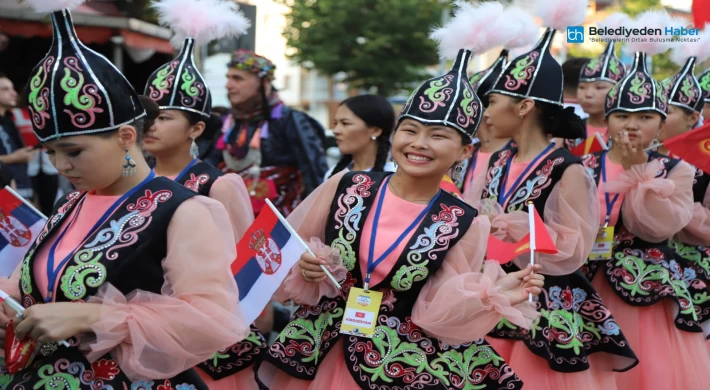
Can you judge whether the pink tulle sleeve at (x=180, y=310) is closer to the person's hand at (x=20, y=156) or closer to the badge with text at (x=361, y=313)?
the badge with text at (x=361, y=313)

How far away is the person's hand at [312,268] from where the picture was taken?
3.78m

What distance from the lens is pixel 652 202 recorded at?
18.8 ft

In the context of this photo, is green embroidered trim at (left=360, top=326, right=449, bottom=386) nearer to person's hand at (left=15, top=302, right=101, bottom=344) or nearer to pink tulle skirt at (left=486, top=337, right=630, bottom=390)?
person's hand at (left=15, top=302, right=101, bottom=344)

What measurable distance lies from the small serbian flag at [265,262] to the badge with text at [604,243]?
2600mm

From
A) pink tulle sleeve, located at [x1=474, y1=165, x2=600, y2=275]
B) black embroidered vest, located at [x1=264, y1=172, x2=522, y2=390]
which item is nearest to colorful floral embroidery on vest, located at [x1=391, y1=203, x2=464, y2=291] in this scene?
black embroidered vest, located at [x1=264, y1=172, x2=522, y2=390]

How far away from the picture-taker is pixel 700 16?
8.52m

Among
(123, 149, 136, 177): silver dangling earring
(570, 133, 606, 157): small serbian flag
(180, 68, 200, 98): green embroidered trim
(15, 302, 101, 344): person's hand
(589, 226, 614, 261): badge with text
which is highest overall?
(123, 149, 136, 177): silver dangling earring

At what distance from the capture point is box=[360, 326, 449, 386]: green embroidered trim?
369 centimetres

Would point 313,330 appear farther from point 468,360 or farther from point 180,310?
point 180,310

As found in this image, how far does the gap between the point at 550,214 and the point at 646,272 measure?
51.4 inches

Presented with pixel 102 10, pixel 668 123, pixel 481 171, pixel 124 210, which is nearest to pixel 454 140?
pixel 124 210

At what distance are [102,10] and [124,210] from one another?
9238 millimetres

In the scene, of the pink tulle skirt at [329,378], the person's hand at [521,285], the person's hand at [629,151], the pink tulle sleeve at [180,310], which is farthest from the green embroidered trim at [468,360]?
the person's hand at [629,151]

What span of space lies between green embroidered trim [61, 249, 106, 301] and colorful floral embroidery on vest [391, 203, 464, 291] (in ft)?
4.35
